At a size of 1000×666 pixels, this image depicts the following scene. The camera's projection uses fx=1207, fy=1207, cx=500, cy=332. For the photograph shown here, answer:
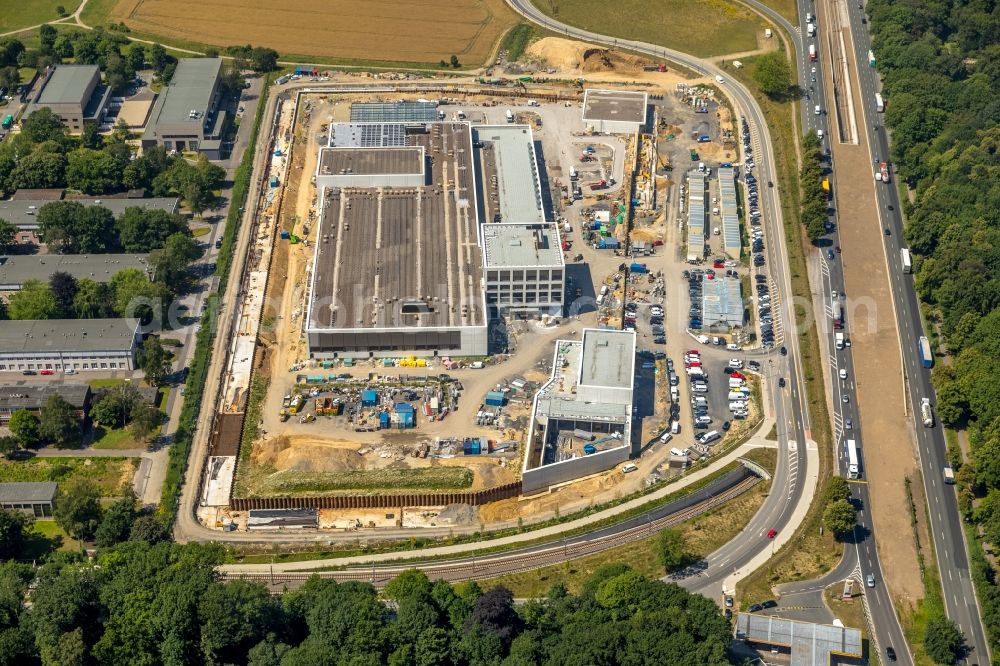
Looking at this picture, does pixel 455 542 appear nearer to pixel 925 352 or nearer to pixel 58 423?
pixel 58 423

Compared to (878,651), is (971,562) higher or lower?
higher

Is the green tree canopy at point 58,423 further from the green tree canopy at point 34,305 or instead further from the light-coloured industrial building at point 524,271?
the light-coloured industrial building at point 524,271

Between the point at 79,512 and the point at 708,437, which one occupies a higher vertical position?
the point at 708,437

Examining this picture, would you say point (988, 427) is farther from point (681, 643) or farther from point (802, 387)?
point (681, 643)

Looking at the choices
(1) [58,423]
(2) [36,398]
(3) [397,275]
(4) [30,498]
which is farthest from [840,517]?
(2) [36,398]

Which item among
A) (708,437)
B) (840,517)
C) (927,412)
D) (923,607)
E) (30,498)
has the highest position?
(927,412)

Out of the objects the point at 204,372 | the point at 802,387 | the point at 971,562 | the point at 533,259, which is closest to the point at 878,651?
the point at 971,562
